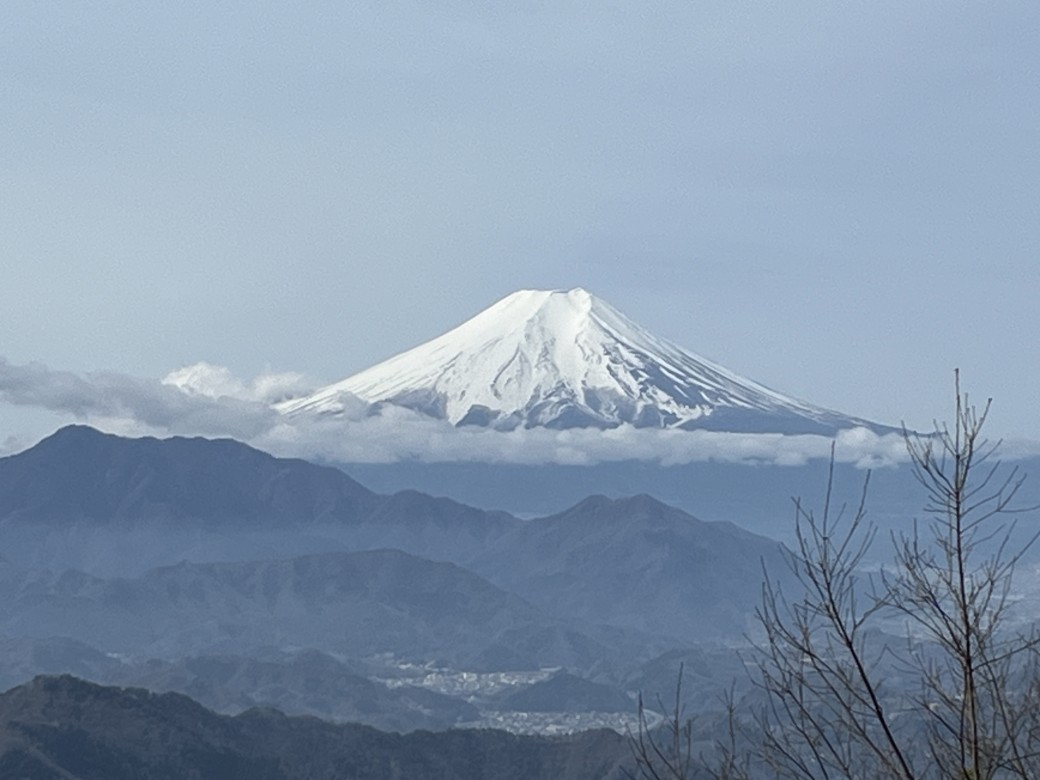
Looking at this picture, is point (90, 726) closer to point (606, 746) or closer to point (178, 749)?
point (178, 749)

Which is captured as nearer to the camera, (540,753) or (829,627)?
(829,627)

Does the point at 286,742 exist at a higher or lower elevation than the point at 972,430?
lower

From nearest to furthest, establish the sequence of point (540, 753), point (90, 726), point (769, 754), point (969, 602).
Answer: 1. point (969, 602)
2. point (769, 754)
3. point (90, 726)
4. point (540, 753)

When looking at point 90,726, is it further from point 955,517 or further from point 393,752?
point 955,517

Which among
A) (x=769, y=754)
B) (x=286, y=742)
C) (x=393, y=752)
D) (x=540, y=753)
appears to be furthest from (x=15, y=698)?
(x=769, y=754)

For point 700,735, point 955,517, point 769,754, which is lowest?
point 700,735

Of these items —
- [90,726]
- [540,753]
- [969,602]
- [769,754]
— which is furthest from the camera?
[540,753]
